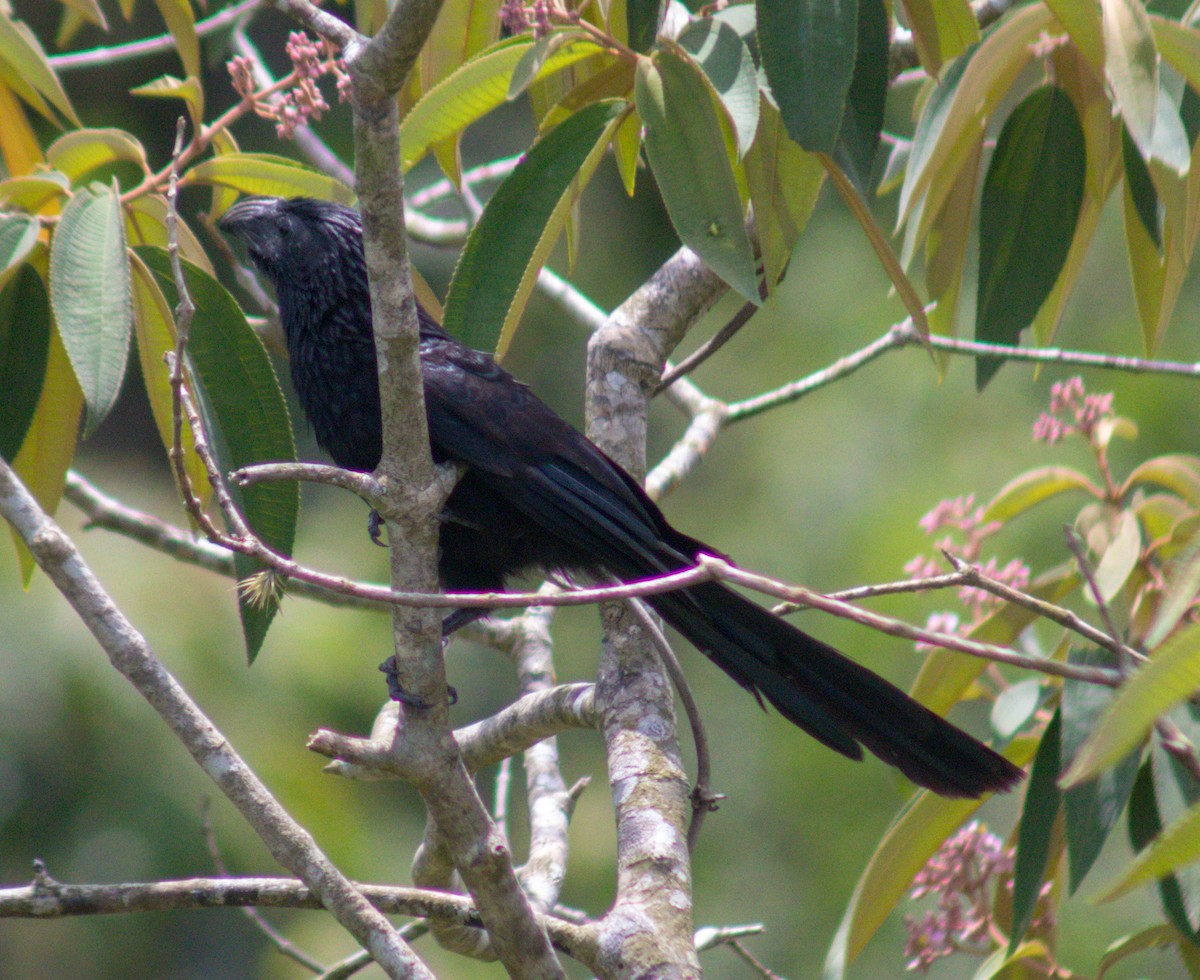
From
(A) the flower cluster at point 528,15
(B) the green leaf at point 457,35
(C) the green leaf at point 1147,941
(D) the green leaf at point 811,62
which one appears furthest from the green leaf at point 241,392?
(C) the green leaf at point 1147,941

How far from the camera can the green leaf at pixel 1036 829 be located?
69.5 inches

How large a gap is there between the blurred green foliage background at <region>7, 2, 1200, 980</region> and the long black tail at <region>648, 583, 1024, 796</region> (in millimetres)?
2449

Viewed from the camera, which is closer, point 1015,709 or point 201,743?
point 201,743

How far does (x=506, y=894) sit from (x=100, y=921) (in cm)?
491

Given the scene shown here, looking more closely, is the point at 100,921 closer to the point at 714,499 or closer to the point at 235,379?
the point at 714,499

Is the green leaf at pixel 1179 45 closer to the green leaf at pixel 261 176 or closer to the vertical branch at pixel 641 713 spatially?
Answer: the vertical branch at pixel 641 713

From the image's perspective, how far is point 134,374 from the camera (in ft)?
22.1

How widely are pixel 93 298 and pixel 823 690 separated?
1276 millimetres

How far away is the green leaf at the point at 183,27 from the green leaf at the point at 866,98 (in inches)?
44.2

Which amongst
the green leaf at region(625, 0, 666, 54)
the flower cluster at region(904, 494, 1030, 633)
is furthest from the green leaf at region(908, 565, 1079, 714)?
the green leaf at region(625, 0, 666, 54)

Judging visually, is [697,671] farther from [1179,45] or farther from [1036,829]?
[1179,45]

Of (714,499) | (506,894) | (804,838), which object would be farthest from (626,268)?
(506,894)

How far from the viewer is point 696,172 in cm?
152

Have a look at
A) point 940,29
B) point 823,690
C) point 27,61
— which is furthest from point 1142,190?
point 27,61
